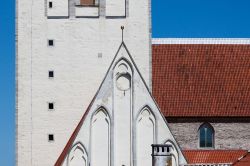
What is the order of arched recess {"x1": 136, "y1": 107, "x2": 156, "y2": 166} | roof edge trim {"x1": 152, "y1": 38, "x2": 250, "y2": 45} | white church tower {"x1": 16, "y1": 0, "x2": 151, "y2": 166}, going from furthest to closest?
roof edge trim {"x1": 152, "y1": 38, "x2": 250, "y2": 45}
white church tower {"x1": 16, "y1": 0, "x2": 151, "y2": 166}
arched recess {"x1": 136, "y1": 107, "x2": 156, "y2": 166}

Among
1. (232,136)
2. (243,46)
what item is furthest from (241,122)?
(243,46)

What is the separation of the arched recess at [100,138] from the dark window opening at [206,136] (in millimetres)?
7205

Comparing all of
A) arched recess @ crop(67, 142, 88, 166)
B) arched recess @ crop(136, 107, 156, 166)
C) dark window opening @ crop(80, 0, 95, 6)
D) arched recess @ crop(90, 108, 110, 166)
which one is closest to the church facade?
dark window opening @ crop(80, 0, 95, 6)

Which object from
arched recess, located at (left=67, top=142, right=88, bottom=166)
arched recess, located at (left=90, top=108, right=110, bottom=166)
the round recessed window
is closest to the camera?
arched recess, located at (left=67, top=142, right=88, bottom=166)

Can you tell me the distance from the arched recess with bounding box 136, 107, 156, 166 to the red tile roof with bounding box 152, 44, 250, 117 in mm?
4734

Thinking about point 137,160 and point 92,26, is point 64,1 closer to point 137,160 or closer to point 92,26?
point 92,26

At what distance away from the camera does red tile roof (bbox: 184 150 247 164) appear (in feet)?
177

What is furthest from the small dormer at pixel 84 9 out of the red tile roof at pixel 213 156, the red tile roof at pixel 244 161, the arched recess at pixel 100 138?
the red tile roof at pixel 244 161

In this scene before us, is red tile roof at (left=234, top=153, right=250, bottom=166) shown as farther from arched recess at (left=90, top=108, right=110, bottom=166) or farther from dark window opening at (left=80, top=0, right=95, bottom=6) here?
dark window opening at (left=80, top=0, right=95, bottom=6)

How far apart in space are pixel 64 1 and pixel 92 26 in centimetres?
204

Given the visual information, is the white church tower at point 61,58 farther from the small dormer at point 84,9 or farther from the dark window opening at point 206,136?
the dark window opening at point 206,136

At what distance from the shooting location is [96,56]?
54.8m

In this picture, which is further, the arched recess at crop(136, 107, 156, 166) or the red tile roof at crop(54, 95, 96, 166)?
the arched recess at crop(136, 107, 156, 166)

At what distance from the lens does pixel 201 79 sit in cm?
5678
